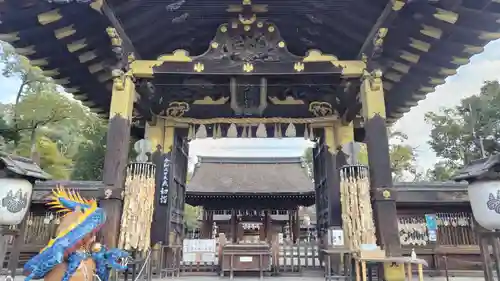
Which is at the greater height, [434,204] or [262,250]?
[434,204]

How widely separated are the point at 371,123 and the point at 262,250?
3794 mm

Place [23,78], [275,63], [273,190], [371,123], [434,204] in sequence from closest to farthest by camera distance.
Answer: [371,123], [275,63], [434,204], [273,190], [23,78]

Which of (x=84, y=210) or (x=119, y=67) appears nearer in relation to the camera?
(x=84, y=210)

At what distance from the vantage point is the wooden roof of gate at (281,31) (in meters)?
4.50

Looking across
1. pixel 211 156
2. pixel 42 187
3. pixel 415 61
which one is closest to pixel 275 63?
pixel 415 61

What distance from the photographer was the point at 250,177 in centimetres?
1516

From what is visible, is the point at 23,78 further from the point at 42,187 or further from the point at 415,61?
the point at 415,61

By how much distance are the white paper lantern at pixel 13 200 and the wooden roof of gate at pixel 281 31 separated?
232 cm

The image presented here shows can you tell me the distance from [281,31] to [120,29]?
286 cm

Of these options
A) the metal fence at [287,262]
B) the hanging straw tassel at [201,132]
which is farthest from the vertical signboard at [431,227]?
the hanging straw tassel at [201,132]

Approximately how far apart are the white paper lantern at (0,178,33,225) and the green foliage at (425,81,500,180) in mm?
16429

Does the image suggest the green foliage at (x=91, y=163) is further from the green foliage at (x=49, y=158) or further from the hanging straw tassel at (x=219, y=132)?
the hanging straw tassel at (x=219, y=132)

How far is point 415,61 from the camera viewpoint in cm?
552

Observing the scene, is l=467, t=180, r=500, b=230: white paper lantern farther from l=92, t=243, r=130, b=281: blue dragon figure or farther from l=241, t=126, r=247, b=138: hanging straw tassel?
l=241, t=126, r=247, b=138: hanging straw tassel
